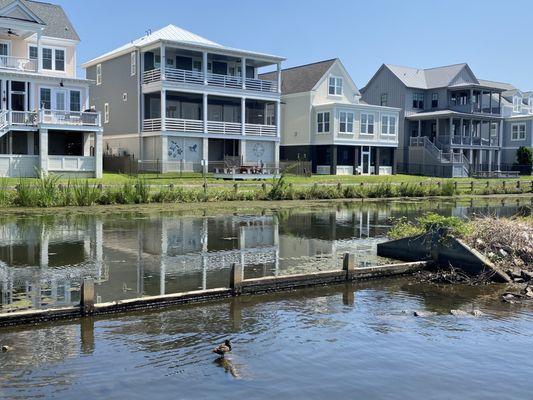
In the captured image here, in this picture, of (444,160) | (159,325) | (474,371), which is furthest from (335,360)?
(444,160)

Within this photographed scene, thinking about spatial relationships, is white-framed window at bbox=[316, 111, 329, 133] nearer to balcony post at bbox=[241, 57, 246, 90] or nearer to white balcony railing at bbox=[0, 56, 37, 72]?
balcony post at bbox=[241, 57, 246, 90]

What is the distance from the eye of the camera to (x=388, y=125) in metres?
65.2

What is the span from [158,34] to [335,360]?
50298 mm

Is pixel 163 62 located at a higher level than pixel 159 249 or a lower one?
higher

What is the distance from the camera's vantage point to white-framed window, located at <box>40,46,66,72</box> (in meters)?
46.7

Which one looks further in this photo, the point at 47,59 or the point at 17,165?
the point at 47,59

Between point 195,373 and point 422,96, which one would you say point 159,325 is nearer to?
point 195,373

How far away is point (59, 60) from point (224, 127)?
14.6 m

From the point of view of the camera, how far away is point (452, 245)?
1736 centimetres

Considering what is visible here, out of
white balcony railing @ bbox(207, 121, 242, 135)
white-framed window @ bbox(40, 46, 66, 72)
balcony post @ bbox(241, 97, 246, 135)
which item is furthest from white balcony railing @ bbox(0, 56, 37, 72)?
balcony post @ bbox(241, 97, 246, 135)

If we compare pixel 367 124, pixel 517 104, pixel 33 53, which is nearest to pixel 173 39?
pixel 33 53

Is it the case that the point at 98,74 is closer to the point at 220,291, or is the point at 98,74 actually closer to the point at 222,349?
the point at 220,291

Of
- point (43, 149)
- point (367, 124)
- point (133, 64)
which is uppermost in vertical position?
point (133, 64)

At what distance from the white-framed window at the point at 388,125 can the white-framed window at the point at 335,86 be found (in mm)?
5429
